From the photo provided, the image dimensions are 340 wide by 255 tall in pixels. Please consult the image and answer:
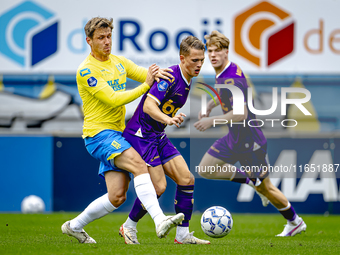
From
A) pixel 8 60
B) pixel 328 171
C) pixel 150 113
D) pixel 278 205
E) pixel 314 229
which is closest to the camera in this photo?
pixel 150 113

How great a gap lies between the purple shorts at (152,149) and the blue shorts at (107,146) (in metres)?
0.12

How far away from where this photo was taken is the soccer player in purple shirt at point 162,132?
16.3 ft

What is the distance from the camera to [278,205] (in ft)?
20.1

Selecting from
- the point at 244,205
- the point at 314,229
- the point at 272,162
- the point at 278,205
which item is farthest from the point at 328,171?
the point at 278,205

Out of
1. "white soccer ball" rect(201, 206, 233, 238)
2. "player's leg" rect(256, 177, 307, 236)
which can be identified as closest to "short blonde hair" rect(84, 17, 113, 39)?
"white soccer ball" rect(201, 206, 233, 238)

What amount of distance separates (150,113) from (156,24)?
25.6 feet

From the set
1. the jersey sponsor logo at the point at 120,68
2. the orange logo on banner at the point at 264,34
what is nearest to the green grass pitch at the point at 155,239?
the jersey sponsor logo at the point at 120,68

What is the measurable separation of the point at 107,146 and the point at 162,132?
25.4 inches

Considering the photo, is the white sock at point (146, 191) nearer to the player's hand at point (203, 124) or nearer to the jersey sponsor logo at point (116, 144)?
the jersey sponsor logo at point (116, 144)

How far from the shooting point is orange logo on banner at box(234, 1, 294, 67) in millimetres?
12250

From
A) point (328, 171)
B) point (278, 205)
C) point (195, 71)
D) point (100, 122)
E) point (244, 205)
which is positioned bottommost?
point (244, 205)

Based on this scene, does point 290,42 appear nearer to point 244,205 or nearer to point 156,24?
point 156,24

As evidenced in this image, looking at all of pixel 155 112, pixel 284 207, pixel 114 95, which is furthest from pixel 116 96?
pixel 284 207

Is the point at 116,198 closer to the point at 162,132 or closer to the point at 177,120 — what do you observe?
the point at 162,132
